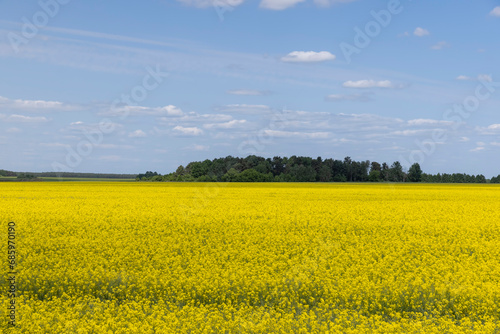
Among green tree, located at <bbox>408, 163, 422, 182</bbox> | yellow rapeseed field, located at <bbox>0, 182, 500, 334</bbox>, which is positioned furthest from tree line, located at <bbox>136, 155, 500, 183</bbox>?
yellow rapeseed field, located at <bbox>0, 182, 500, 334</bbox>

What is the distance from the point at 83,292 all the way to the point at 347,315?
5710mm

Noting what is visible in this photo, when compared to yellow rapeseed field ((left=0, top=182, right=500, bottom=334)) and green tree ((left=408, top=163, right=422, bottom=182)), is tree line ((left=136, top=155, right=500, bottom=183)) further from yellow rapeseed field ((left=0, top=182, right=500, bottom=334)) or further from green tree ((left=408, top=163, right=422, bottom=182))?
yellow rapeseed field ((left=0, top=182, right=500, bottom=334))

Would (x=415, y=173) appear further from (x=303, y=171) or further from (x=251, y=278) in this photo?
(x=251, y=278)

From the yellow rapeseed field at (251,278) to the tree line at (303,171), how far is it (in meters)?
63.1

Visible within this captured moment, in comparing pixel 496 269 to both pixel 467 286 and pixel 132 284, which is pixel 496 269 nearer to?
pixel 467 286

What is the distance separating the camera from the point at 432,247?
14211mm

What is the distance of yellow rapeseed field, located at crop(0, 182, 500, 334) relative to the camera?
8125 millimetres

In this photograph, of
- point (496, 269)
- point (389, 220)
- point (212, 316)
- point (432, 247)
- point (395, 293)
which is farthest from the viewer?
point (389, 220)

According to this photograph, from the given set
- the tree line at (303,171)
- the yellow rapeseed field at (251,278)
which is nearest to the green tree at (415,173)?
the tree line at (303,171)

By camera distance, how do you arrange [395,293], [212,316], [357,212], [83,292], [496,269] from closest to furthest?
1. [212,316]
2. [395,293]
3. [83,292]
4. [496,269]
5. [357,212]

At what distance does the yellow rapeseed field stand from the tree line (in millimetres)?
63133

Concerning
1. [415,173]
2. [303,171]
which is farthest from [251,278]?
[415,173]

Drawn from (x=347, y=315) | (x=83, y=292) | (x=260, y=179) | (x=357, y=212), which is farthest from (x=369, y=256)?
(x=260, y=179)

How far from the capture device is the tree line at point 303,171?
87.8 meters
